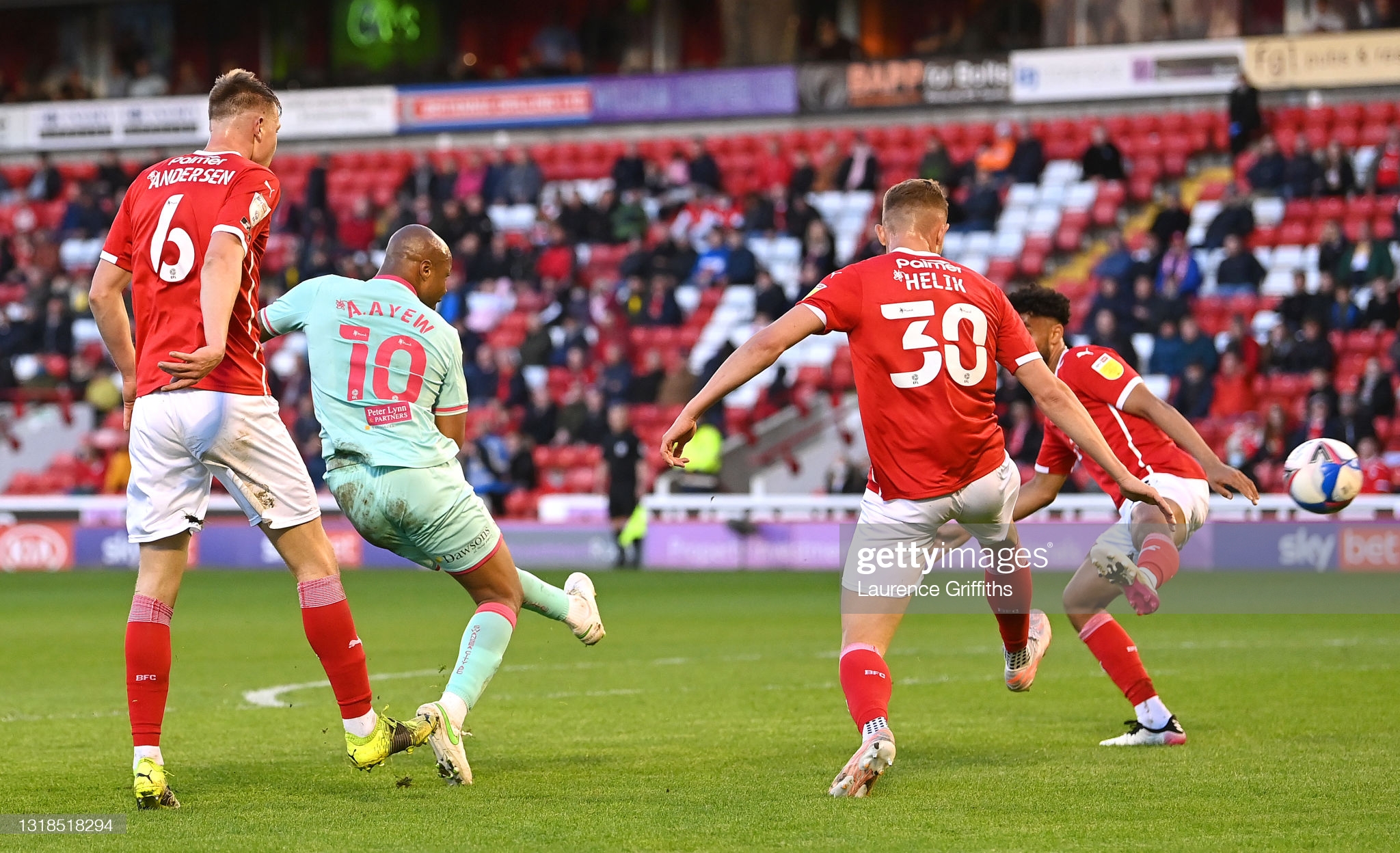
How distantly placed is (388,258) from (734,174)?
70.1ft

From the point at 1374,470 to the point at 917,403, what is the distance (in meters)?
13.7

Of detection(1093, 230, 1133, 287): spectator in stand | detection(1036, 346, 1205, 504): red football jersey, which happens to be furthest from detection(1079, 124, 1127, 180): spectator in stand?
detection(1036, 346, 1205, 504): red football jersey

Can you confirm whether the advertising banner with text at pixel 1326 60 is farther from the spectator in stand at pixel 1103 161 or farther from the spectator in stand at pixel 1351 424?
the spectator in stand at pixel 1351 424

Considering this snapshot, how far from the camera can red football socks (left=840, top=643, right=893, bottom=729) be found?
6105 millimetres

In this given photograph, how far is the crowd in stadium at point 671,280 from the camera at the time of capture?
20469 millimetres

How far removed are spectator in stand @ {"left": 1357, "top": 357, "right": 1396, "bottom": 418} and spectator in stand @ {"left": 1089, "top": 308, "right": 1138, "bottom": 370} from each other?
253 centimetres

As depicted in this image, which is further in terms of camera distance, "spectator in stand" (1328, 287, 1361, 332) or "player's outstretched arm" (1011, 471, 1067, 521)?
"spectator in stand" (1328, 287, 1361, 332)

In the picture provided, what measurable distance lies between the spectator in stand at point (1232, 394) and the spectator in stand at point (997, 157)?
6.21m

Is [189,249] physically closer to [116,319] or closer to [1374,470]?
[116,319]

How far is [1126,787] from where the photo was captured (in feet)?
20.5

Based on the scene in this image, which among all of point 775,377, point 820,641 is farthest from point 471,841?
point 775,377

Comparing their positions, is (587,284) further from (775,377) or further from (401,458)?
(401,458)

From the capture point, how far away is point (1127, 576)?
738 centimetres

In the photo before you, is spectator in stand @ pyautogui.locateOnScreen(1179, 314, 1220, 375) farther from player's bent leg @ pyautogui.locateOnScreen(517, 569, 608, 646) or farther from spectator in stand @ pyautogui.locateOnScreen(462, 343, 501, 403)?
player's bent leg @ pyautogui.locateOnScreen(517, 569, 608, 646)
